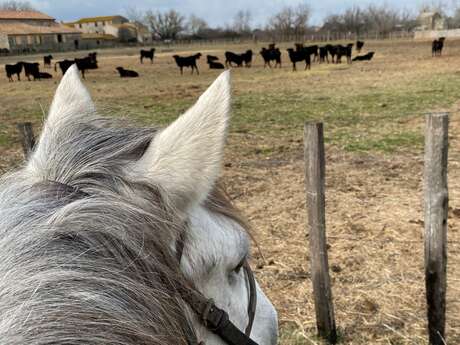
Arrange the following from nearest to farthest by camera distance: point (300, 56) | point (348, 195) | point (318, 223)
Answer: point (318, 223), point (348, 195), point (300, 56)

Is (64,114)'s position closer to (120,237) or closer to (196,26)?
(120,237)

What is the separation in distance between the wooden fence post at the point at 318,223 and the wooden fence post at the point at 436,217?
666 millimetres

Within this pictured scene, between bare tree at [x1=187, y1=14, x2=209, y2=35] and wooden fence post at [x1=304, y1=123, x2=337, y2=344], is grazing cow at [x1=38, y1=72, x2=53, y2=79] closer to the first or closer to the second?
wooden fence post at [x1=304, y1=123, x2=337, y2=344]

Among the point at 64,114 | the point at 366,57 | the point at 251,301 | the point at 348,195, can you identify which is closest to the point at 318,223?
the point at 251,301

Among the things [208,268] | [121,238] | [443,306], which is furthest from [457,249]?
[121,238]

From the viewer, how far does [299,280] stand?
3.77m

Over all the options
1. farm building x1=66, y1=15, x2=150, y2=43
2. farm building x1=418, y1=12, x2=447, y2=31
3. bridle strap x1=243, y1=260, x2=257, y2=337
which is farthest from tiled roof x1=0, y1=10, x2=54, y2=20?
bridle strap x1=243, y1=260, x2=257, y2=337

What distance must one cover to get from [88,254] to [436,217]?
8.30 feet

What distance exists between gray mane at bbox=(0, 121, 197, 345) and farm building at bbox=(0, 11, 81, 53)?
70.1 m

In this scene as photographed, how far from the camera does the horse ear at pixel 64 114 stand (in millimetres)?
1041

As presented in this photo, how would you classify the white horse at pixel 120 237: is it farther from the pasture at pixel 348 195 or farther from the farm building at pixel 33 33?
the farm building at pixel 33 33

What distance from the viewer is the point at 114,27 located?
355ft

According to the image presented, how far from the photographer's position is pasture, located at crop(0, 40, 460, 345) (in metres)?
3.28

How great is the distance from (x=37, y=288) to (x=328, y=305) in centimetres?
260
